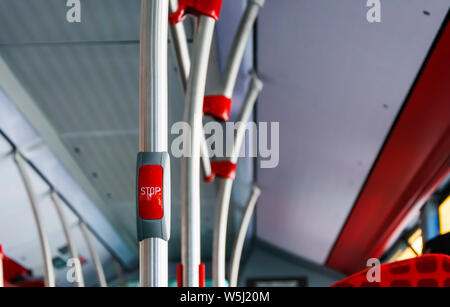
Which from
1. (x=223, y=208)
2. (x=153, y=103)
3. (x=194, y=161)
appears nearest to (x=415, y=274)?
(x=153, y=103)

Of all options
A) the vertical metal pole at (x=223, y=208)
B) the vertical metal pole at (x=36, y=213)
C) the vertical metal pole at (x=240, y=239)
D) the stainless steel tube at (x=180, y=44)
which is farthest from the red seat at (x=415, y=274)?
the vertical metal pole at (x=240, y=239)

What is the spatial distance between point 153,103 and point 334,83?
16.1 feet

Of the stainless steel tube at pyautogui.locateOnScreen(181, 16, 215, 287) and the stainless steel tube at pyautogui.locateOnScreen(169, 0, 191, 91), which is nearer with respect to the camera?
the stainless steel tube at pyautogui.locateOnScreen(181, 16, 215, 287)

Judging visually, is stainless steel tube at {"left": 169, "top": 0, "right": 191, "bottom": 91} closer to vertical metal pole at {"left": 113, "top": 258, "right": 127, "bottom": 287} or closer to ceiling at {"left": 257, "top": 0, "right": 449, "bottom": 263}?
ceiling at {"left": 257, "top": 0, "right": 449, "bottom": 263}

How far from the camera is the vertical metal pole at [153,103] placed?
1890mm

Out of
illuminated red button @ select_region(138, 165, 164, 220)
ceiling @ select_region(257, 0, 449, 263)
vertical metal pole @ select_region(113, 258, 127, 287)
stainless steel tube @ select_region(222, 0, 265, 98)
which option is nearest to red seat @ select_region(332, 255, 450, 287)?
illuminated red button @ select_region(138, 165, 164, 220)

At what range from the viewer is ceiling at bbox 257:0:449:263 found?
5320mm

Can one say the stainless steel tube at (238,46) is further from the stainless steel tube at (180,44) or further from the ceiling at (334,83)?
the stainless steel tube at (180,44)

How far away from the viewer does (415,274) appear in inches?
54.2

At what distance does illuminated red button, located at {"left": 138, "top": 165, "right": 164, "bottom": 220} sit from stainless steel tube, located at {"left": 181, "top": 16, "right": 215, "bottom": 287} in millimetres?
1454

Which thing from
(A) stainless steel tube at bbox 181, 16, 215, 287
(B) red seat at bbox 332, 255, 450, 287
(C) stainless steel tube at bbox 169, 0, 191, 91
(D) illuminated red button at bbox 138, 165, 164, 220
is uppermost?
(C) stainless steel tube at bbox 169, 0, 191, 91

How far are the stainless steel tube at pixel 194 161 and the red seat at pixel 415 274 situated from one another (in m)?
2.00

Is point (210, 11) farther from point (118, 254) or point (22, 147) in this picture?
point (118, 254)
